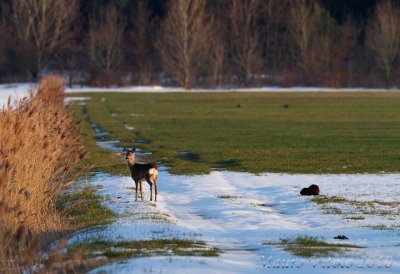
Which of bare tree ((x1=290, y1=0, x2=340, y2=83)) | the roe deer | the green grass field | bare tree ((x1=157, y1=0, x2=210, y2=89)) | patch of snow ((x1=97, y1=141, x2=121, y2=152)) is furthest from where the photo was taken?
bare tree ((x1=290, y1=0, x2=340, y2=83))

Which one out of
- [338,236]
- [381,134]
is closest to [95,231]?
[338,236]

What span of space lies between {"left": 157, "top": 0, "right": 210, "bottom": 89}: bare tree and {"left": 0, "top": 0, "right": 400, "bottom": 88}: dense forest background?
0.41ft

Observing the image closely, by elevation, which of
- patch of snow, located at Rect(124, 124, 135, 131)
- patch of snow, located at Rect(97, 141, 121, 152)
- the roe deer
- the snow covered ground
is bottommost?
patch of snow, located at Rect(97, 141, 121, 152)

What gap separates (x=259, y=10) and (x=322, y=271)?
10932 centimetres

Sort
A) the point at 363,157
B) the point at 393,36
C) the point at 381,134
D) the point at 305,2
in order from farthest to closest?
the point at 305,2 → the point at 393,36 → the point at 381,134 → the point at 363,157

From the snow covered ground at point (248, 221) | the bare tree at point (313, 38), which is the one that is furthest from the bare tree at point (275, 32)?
the snow covered ground at point (248, 221)

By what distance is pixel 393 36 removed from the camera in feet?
349

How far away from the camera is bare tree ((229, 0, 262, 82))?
110 metres

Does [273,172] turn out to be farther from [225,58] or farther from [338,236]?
[225,58]

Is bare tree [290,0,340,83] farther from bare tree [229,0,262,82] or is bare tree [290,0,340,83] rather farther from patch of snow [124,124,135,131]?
patch of snow [124,124,135,131]

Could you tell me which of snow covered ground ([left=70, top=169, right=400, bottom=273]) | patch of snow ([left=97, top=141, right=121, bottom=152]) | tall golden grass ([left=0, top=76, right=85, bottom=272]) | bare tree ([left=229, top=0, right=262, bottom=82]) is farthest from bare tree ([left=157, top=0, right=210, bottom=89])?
tall golden grass ([left=0, top=76, right=85, bottom=272])

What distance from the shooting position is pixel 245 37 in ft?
369

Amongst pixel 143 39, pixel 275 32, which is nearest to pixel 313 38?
pixel 275 32

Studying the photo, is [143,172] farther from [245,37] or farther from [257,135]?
[245,37]
